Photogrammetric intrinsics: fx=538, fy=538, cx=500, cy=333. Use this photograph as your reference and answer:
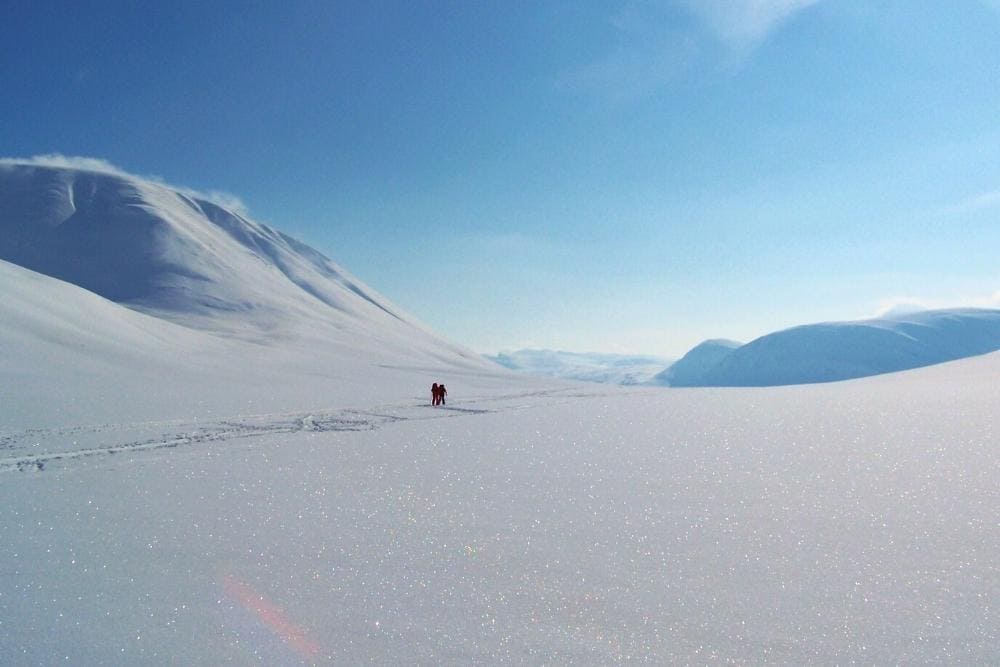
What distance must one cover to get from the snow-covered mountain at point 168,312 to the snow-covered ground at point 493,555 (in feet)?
40.0

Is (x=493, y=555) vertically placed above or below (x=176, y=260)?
below

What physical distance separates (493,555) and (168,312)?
10652cm

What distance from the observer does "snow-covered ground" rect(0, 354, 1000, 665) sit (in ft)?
14.8

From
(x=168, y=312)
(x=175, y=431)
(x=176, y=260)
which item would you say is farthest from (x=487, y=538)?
(x=176, y=260)

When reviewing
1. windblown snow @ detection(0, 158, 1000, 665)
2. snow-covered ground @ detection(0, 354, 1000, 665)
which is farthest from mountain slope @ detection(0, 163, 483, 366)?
snow-covered ground @ detection(0, 354, 1000, 665)

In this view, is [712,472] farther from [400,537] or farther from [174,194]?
A: [174,194]

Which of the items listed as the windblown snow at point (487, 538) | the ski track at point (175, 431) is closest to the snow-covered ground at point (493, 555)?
the windblown snow at point (487, 538)

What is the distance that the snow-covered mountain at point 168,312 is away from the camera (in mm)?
Result: 26562

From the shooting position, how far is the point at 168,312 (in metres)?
95.1

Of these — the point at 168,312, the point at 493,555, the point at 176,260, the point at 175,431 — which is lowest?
the point at 493,555

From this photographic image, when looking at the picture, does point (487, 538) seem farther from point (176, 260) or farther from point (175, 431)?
point (176, 260)

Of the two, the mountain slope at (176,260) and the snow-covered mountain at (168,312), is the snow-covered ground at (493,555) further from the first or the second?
the mountain slope at (176,260)

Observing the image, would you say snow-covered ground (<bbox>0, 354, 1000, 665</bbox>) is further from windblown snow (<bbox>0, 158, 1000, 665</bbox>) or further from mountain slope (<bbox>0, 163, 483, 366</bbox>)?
mountain slope (<bbox>0, 163, 483, 366</bbox>)

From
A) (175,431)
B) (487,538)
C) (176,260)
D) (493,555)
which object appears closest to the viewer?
(493,555)
